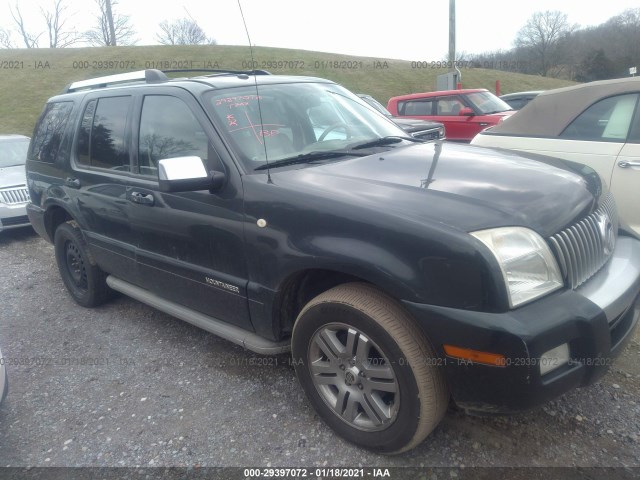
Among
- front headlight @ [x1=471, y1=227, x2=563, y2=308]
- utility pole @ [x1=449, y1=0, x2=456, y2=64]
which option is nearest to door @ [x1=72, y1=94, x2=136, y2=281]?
front headlight @ [x1=471, y1=227, x2=563, y2=308]

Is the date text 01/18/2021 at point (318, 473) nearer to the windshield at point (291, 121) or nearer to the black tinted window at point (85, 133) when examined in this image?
the windshield at point (291, 121)

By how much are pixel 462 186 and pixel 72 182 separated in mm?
3200

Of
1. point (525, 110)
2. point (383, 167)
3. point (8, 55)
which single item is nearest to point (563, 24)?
point (8, 55)

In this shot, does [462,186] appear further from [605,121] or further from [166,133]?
[605,121]

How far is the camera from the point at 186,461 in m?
2.59

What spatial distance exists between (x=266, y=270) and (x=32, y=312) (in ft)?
10.2

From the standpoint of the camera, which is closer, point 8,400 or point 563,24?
point 8,400

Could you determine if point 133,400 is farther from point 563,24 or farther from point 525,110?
point 563,24

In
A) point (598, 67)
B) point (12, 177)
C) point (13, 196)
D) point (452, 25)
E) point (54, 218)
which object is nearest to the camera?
point (54, 218)

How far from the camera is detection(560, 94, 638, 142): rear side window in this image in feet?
14.0

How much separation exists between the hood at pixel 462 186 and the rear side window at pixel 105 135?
151cm

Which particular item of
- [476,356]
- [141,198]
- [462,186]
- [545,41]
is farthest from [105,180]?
[545,41]

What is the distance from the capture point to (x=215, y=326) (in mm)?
3146

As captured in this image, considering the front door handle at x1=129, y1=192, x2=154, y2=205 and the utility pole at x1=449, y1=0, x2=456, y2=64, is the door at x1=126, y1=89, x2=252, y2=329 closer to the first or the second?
the front door handle at x1=129, y1=192, x2=154, y2=205
